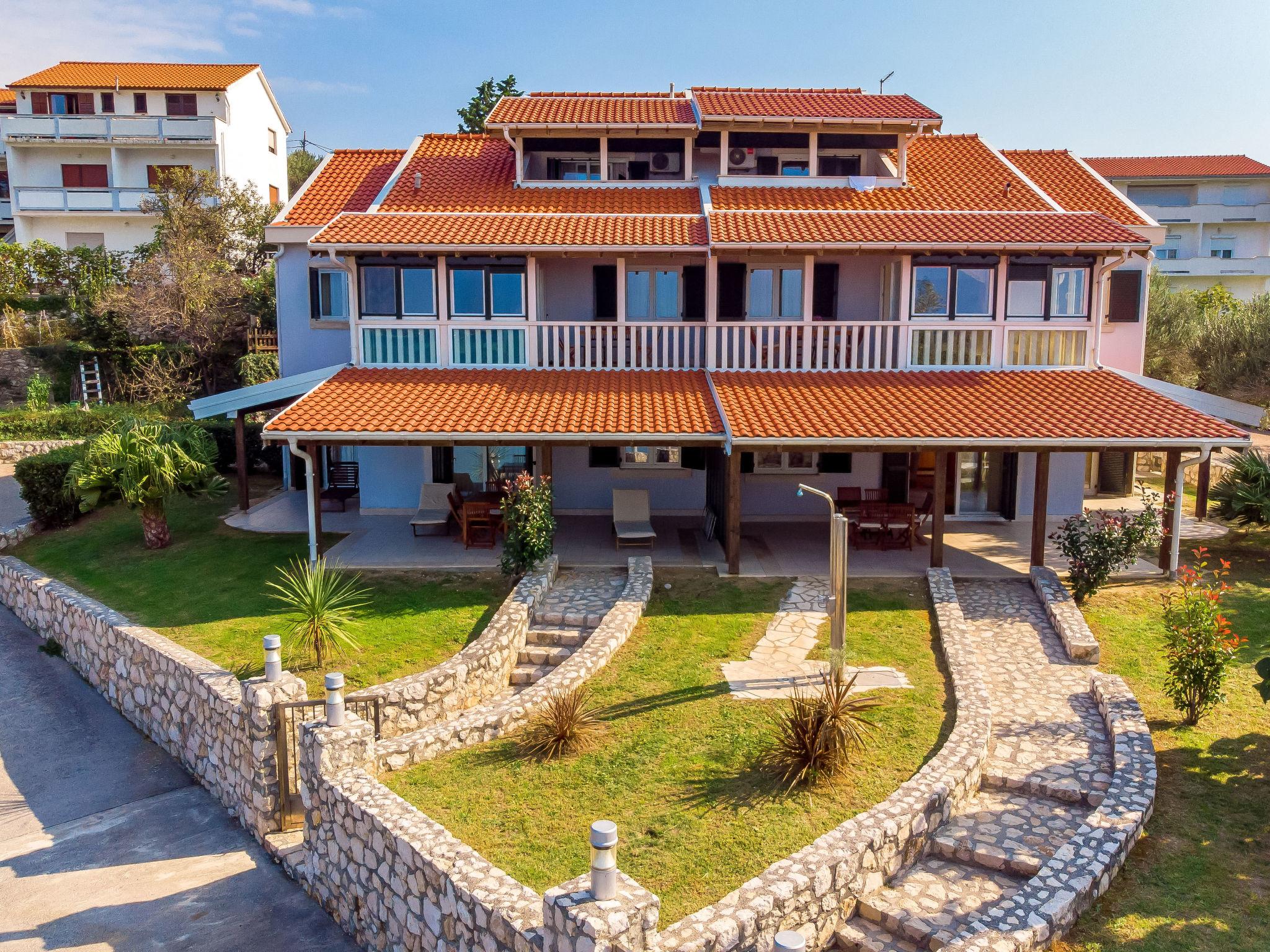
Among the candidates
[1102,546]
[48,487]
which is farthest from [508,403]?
[48,487]

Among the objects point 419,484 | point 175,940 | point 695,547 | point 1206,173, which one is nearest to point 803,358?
point 695,547

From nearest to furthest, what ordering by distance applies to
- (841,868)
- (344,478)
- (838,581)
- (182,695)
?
1. (841,868)
2. (838,581)
3. (182,695)
4. (344,478)

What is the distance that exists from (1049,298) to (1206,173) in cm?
4763

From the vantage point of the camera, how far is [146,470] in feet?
56.6

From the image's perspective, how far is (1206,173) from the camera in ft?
178

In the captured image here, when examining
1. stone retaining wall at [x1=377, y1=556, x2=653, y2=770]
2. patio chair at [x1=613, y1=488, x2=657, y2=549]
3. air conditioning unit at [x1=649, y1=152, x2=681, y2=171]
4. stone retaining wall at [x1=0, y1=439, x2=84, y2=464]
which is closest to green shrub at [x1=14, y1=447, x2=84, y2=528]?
stone retaining wall at [x1=0, y1=439, x2=84, y2=464]

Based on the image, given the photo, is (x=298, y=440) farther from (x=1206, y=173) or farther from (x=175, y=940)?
(x=1206, y=173)

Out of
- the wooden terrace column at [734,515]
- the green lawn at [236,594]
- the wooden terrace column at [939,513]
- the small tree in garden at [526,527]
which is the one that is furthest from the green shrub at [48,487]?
the wooden terrace column at [939,513]

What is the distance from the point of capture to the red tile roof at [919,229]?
16.6 meters

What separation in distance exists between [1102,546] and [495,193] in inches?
556

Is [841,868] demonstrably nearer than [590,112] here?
Yes

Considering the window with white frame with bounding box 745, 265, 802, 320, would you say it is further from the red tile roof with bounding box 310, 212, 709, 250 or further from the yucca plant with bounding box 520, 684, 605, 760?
the yucca plant with bounding box 520, 684, 605, 760

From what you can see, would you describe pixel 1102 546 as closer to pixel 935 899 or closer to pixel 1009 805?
pixel 1009 805

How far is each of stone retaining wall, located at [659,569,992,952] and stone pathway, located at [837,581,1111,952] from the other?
19 centimetres
